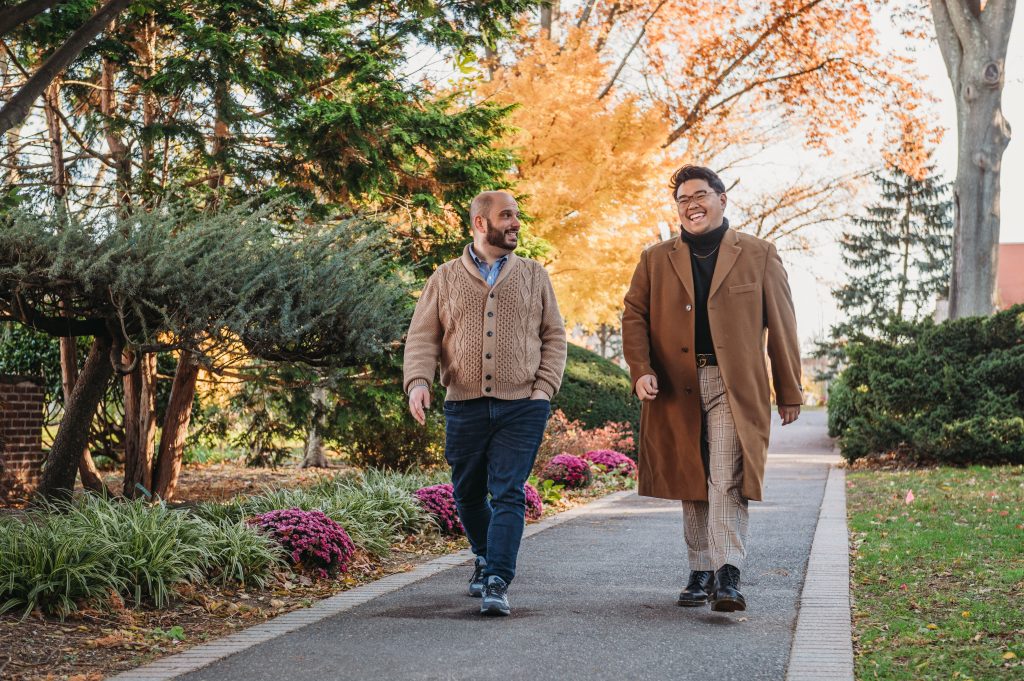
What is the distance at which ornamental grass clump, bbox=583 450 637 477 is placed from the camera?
12.1 meters

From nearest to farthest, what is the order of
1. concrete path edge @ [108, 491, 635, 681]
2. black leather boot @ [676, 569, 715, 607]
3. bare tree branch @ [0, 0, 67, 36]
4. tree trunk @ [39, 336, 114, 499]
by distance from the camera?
concrete path edge @ [108, 491, 635, 681] → black leather boot @ [676, 569, 715, 607] → bare tree branch @ [0, 0, 67, 36] → tree trunk @ [39, 336, 114, 499]

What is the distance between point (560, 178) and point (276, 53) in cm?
549

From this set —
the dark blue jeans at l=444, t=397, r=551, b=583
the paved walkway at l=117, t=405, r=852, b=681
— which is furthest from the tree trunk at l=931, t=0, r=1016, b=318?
the dark blue jeans at l=444, t=397, r=551, b=583

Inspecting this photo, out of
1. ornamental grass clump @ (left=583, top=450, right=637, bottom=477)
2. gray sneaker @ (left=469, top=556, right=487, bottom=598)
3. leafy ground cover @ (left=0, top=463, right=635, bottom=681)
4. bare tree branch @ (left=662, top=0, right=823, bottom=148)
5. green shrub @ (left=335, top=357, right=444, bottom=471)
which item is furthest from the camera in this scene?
bare tree branch @ (left=662, top=0, right=823, bottom=148)

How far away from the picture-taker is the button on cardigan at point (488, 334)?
4953 mm

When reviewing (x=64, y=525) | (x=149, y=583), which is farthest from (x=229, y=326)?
(x=149, y=583)

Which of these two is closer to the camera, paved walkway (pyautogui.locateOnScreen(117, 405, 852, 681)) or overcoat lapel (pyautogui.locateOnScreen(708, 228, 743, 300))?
paved walkway (pyautogui.locateOnScreen(117, 405, 852, 681))

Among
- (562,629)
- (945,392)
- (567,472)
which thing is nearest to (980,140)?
(945,392)

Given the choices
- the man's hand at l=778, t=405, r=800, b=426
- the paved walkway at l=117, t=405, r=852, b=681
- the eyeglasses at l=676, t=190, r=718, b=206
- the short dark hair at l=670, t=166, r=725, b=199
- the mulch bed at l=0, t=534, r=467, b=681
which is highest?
the short dark hair at l=670, t=166, r=725, b=199

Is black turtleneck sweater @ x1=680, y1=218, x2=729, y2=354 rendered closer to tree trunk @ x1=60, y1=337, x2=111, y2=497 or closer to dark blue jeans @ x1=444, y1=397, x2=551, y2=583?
dark blue jeans @ x1=444, y1=397, x2=551, y2=583

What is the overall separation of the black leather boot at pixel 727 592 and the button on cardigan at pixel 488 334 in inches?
44.4

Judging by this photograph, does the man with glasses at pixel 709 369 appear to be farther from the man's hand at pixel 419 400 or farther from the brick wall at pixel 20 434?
the brick wall at pixel 20 434

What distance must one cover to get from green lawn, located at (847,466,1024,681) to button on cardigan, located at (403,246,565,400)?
6.07 ft

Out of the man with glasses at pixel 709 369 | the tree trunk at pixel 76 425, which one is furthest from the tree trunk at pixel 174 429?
the man with glasses at pixel 709 369
